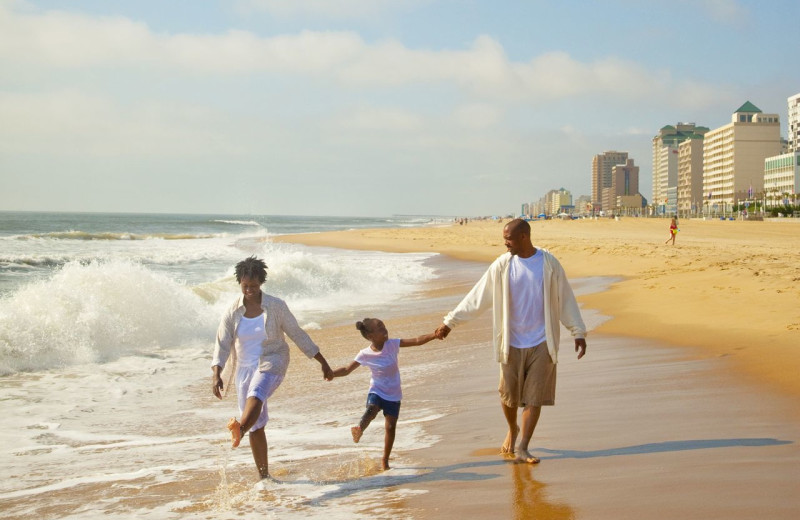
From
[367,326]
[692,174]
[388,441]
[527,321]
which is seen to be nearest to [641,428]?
[527,321]

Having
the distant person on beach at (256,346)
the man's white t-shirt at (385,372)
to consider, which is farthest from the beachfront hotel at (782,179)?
the distant person on beach at (256,346)

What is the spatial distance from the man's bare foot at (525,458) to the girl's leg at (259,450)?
159 cm

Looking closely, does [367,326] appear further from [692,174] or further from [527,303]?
[692,174]

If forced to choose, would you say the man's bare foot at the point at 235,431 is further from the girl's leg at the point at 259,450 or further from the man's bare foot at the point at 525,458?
the man's bare foot at the point at 525,458

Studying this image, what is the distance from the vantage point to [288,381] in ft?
27.0

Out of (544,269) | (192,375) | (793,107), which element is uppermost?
(793,107)

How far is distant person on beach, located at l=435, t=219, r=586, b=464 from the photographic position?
187 inches

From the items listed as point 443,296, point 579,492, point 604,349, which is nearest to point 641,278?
point 443,296

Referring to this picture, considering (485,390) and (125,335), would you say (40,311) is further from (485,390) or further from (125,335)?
(485,390)

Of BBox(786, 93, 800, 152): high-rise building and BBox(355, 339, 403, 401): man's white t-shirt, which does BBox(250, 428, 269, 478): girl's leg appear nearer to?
BBox(355, 339, 403, 401): man's white t-shirt

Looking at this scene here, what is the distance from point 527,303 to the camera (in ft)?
15.8

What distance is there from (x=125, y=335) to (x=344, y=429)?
248 inches

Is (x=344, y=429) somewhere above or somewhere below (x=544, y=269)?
below

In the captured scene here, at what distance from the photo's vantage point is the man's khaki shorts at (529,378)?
4.74 metres
